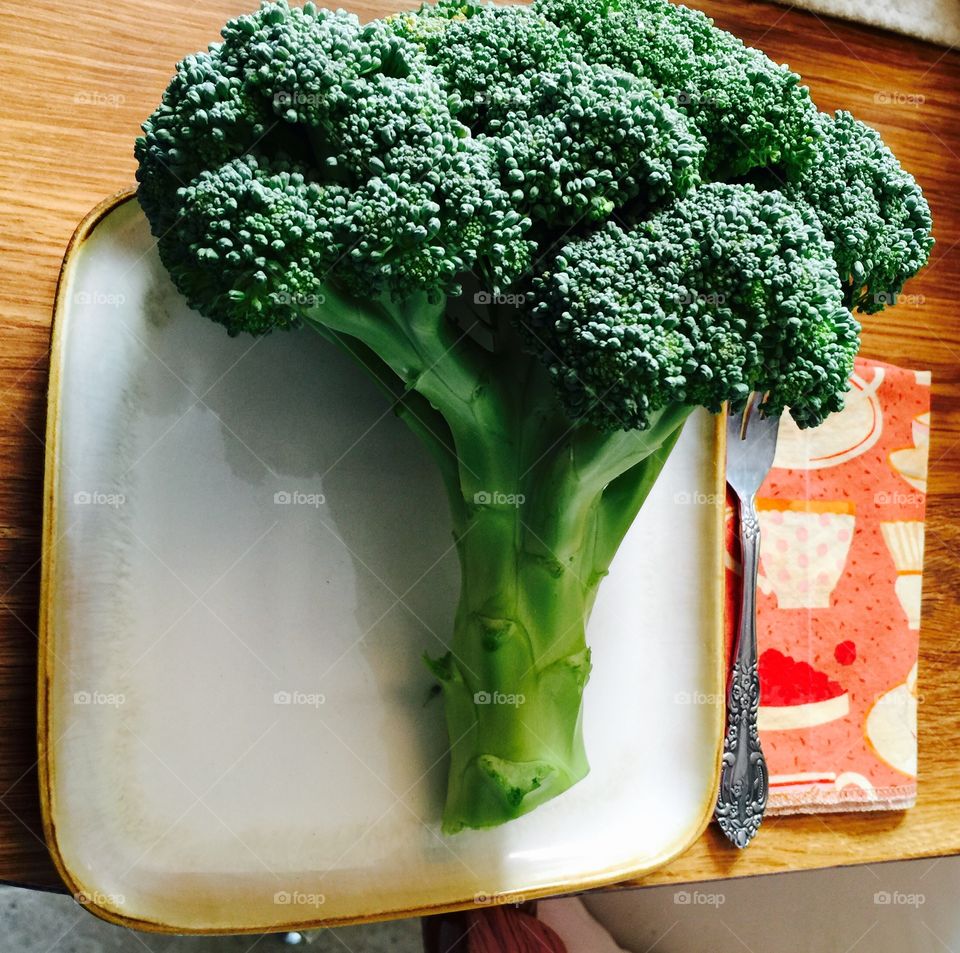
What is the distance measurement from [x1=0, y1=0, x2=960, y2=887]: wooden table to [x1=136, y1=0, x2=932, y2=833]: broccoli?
25 cm

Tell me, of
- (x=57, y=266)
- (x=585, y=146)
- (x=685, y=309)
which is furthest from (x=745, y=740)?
(x=57, y=266)

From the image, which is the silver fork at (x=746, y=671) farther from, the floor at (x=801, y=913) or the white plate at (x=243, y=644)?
the floor at (x=801, y=913)

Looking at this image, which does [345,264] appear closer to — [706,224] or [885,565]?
[706,224]

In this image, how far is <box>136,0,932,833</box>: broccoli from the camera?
63 cm

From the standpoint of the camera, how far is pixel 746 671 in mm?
1004

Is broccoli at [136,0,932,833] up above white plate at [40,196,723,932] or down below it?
above

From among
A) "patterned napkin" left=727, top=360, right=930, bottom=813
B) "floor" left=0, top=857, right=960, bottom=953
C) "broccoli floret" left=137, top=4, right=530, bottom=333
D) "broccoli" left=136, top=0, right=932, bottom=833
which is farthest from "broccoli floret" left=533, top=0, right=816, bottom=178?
"floor" left=0, top=857, right=960, bottom=953

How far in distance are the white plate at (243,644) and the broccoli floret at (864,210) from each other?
433 millimetres

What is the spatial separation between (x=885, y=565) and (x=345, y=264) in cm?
81

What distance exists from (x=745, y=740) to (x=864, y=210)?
22.6 inches

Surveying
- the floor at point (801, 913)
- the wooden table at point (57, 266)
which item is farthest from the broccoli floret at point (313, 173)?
the floor at point (801, 913)

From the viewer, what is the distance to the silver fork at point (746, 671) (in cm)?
99

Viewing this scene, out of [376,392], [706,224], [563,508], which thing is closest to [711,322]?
[706,224]

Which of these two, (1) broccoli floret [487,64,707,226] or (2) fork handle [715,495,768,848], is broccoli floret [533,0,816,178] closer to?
(1) broccoli floret [487,64,707,226]
